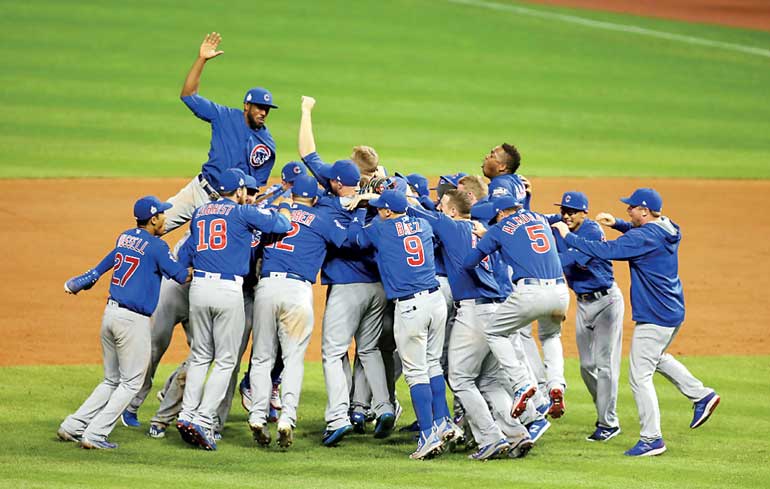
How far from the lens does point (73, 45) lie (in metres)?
28.9

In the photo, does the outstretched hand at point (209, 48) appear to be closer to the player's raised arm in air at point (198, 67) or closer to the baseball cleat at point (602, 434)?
the player's raised arm in air at point (198, 67)

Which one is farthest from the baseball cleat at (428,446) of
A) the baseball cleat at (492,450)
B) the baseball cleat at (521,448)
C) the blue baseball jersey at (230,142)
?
the blue baseball jersey at (230,142)

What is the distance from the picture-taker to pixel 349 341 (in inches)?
402

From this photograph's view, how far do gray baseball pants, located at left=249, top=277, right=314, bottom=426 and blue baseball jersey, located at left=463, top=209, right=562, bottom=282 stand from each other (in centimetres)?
135

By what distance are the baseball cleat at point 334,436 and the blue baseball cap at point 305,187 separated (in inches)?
73.5

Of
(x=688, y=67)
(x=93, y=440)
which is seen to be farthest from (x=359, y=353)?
(x=688, y=67)

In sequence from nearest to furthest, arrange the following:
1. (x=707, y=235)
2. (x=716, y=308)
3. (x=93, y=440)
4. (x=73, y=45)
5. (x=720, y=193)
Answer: (x=93, y=440) → (x=716, y=308) → (x=707, y=235) → (x=720, y=193) → (x=73, y=45)

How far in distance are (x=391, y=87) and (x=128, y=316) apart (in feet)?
62.6

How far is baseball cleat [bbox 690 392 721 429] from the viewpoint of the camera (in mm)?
10227

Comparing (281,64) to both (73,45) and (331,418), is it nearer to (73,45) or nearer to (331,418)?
(73,45)

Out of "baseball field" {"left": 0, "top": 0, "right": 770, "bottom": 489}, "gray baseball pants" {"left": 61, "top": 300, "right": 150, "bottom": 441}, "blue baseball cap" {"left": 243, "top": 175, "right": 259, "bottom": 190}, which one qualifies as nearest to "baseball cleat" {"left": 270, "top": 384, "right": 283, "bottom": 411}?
"baseball field" {"left": 0, "top": 0, "right": 770, "bottom": 489}

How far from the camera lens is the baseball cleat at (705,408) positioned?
403 inches

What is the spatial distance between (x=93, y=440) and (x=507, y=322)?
324cm

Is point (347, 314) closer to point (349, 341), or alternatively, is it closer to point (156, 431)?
point (349, 341)
